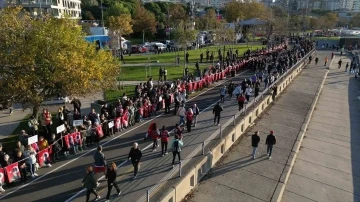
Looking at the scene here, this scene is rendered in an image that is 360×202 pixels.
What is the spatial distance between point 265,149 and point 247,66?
2243 centimetres

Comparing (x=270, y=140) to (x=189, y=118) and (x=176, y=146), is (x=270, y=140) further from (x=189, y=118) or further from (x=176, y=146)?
(x=176, y=146)

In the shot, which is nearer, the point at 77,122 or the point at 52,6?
the point at 77,122

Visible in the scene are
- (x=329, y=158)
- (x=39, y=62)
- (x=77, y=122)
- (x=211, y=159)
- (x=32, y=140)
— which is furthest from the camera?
(x=329, y=158)

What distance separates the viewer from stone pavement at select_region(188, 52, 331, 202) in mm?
12047

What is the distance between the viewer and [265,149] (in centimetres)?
1650

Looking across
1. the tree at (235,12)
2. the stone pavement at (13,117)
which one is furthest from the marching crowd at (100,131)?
the tree at (235,12)

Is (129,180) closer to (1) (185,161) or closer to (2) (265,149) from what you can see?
(1) (185,161)

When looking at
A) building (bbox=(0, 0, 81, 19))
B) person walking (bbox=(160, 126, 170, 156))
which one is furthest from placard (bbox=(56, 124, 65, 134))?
building (bbox=(0, 0, 81, 19))

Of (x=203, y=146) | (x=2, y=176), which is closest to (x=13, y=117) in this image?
(x=2, y=176)

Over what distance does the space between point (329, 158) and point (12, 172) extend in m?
15.7

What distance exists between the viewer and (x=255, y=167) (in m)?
14.4

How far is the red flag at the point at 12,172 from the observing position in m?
11.6

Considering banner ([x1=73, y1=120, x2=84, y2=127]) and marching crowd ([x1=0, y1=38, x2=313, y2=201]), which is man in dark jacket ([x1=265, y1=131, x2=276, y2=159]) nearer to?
marching crowd ([x1=0, y1=38, x2=313, y2=201])

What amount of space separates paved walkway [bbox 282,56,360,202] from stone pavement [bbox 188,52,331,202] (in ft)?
2.82
